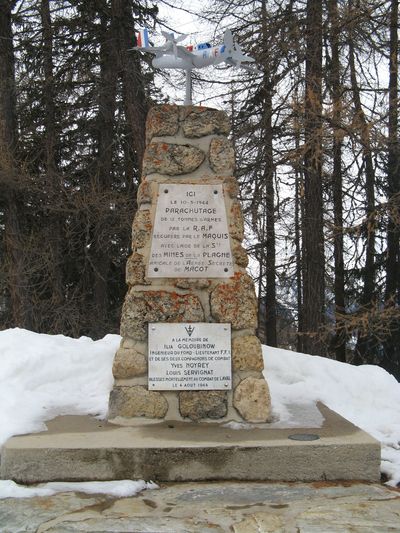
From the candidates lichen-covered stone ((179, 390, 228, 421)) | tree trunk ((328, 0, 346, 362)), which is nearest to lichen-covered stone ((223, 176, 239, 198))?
lichen-covered stone ((179, 390, 228, 421))

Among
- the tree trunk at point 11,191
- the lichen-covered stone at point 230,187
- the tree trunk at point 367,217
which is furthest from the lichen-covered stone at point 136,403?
the tree trunk at point 11,191

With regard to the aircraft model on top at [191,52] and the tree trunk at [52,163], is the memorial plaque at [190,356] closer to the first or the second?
the aircraft model on top at [191,52]

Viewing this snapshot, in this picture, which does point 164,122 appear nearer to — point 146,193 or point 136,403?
point 146,193

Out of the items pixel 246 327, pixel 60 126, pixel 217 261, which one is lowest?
pixel 246 327

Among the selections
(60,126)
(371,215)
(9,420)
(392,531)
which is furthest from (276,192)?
(392,531)

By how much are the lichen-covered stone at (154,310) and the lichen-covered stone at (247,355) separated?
35 centimetres

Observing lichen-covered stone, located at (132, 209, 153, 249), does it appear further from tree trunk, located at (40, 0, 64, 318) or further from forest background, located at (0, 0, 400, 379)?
tree trunk, located at (40, 0, 64, 318)

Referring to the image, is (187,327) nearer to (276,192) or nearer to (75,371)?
(75,371)

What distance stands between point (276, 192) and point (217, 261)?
30.9 ft

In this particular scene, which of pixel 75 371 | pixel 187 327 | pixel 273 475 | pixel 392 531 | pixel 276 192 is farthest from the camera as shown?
pixel 276 192

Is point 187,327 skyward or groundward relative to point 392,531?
skyward

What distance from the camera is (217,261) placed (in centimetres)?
429

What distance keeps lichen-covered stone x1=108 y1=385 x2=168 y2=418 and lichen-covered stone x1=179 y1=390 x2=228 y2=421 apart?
144 millimetres

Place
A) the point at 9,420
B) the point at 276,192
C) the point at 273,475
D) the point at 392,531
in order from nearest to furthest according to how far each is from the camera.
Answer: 1. the point at 392,531
2. the point at 273,475
3. the point at 9,420
4. the point at 276,192
